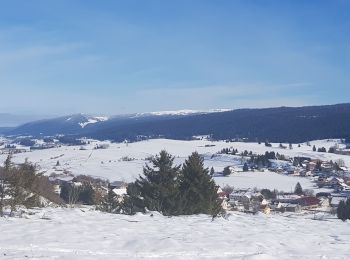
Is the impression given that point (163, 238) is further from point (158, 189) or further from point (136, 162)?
point (136, 162)

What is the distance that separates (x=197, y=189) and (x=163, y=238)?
30.1 ft

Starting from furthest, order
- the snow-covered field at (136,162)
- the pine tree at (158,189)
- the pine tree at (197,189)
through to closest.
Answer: the snow-covered field at (136,162) < the pine tree at (197,189) < the pine tree at (158,189)

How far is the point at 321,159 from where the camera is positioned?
115250mm

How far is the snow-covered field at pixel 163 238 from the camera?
26.8 ft

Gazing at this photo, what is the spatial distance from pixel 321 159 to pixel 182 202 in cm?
10336

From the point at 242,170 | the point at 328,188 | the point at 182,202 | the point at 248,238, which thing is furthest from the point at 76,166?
the point at 248,238

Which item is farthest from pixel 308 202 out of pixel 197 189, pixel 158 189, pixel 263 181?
pixel 158 189

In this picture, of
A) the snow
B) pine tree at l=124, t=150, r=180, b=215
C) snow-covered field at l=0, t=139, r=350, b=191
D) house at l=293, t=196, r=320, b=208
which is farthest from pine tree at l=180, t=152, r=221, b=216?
the snow

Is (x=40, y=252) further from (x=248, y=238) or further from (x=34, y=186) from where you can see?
(x=34, y=186)

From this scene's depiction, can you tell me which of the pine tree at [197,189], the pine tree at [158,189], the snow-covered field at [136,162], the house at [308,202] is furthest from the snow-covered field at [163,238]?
the snow-covered field at [136,162]

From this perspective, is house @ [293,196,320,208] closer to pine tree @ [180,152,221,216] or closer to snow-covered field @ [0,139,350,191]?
snow-covered field @ [0,139,350,191]

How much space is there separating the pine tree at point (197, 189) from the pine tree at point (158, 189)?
332mm

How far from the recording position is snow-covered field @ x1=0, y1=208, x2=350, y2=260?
818 centimetres

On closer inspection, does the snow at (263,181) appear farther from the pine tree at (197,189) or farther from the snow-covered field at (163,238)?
the snow-covered field at (163,238)
